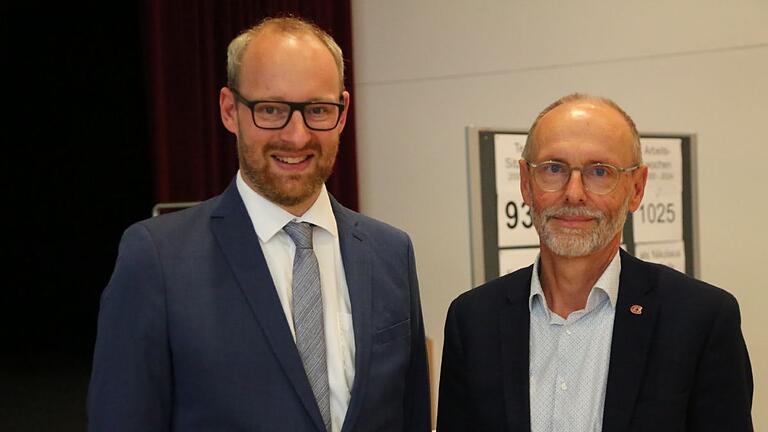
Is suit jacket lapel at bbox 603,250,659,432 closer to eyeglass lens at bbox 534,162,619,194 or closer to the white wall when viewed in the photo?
eyeglass lens at bbox 534,162,619,194

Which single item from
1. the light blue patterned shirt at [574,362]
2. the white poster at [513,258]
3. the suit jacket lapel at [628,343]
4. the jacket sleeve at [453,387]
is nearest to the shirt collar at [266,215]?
the jacket sleeve at [453,387]

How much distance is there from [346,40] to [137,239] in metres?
3.31

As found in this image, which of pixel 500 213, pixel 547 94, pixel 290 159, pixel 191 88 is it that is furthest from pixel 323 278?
pixel 547 94

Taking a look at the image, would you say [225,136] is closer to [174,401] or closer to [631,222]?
[631,222]

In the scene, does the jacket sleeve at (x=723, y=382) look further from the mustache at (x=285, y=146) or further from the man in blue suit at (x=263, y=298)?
the mustache at (x=285, y=146)

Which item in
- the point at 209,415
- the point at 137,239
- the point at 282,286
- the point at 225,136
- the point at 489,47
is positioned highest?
the point at 489,47

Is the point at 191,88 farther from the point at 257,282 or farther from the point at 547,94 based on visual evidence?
the point at 257,282

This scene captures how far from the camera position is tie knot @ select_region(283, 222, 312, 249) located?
1692 millimetres

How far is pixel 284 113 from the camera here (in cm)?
163

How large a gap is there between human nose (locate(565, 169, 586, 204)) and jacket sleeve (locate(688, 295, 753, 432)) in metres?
0.35

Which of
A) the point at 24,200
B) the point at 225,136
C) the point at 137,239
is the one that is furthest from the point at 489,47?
the point at 137,239

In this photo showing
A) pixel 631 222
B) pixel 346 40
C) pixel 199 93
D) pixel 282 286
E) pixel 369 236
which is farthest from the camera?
pixel 346 40

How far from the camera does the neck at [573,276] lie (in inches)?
69.8

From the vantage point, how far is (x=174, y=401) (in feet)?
5.22
